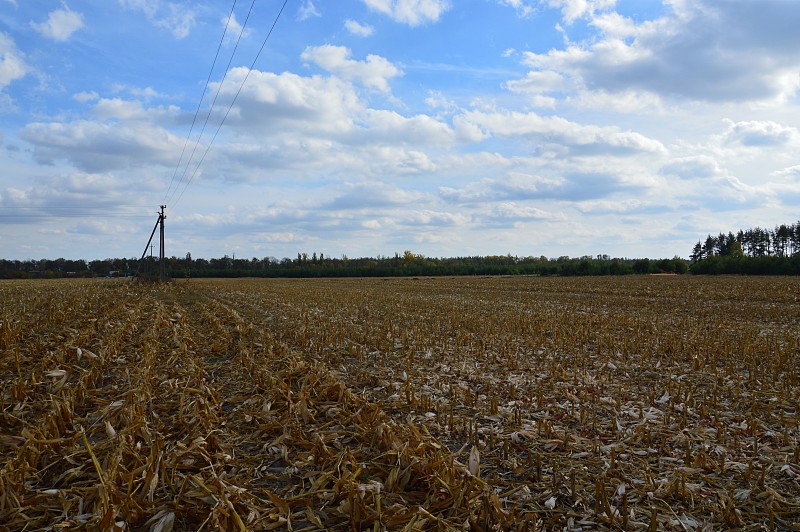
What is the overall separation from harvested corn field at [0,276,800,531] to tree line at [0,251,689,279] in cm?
4035

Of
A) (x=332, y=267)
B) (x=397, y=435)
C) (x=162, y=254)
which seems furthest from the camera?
(x=332, y=267)

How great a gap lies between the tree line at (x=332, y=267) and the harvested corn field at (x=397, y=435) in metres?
40.4

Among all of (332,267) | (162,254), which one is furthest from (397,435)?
(332,267)

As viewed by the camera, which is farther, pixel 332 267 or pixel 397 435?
pixel 332 267

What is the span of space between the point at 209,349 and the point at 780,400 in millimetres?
9949

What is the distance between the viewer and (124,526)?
3.42 m

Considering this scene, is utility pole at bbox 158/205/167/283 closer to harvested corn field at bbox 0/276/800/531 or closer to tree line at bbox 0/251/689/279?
tree line at bbox 0/251/689/279

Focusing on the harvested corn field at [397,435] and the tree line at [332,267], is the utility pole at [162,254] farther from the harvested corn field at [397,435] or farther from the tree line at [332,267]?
the harvested corn field at [397,435]

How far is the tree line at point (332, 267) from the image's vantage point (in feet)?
229

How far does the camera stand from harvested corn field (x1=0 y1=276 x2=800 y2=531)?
3703 millimetres

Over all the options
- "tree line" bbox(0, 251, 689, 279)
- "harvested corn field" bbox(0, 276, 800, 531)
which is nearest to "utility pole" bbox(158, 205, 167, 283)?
"tree line" bbox(0, 251, 689, 279)

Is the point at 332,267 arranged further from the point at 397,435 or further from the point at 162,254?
the point at 397,435

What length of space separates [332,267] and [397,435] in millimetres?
100177

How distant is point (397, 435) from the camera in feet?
16.5
